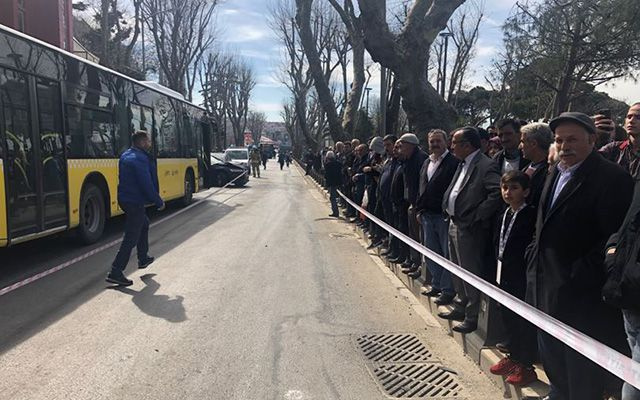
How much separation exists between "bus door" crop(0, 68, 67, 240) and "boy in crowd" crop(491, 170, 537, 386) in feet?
20.0

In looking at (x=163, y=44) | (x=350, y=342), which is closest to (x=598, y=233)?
(x=350, y=342)

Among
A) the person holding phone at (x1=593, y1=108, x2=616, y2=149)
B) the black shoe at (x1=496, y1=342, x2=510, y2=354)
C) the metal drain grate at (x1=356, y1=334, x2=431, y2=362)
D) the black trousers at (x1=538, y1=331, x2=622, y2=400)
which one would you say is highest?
Answer: the person holding phone at (x1=593, y1=108, x2=616, y2=149)

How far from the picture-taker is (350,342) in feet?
15.8

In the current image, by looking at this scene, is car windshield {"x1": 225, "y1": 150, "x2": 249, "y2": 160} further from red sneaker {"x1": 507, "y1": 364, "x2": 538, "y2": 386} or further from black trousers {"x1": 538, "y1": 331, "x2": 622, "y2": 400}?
black trousers {"x1": 538, "y1": 331, "x2": 622, "y2": 400}

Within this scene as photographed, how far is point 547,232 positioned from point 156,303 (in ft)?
14.2

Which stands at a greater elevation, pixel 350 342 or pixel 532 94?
pixel 532 94

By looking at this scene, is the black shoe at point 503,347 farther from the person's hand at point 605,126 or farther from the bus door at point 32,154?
the bus door at point 32,154

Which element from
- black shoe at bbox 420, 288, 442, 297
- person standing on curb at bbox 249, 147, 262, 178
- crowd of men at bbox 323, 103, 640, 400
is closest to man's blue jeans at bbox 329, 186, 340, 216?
crowd of men at bbox 323, 103, 640, 400

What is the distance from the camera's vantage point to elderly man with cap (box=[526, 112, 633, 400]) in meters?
2.82

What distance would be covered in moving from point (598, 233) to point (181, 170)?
43.9ft

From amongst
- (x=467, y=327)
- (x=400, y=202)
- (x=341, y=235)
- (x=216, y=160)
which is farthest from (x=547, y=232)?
(x=216, y=160)

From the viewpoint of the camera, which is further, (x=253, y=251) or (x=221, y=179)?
(x=221, y=179)

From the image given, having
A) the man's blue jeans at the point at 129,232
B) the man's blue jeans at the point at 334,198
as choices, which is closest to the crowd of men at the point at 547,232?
the man's blue jeans at the point at 129,232

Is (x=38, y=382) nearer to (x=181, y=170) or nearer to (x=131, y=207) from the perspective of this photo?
(x=131, y=207)
